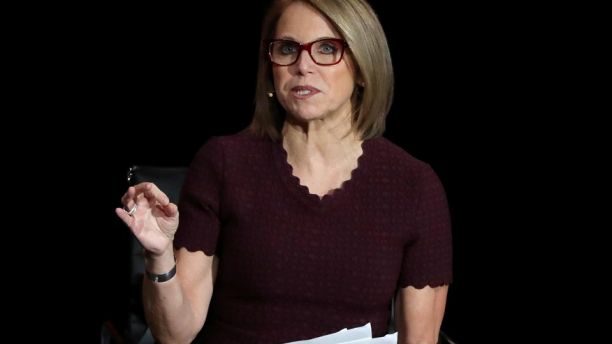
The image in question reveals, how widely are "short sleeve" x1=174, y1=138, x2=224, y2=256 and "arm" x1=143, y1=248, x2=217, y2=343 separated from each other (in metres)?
0.02

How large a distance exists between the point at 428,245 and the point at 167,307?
503mm

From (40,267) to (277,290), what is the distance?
91 centimetres

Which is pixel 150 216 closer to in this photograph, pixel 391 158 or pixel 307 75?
pixel 307 75

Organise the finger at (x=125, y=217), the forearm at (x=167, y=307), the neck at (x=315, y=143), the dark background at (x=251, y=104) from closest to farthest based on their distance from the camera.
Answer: the finger at (x=125, y=217), the forearm at (x=167, y=307), the neck at (x=315, y=143), the dark background at (x=251, y=104)

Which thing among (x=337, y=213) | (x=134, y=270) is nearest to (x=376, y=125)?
(x=337, y=213)

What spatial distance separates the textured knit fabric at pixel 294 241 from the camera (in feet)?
6.00

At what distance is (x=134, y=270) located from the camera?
199cm

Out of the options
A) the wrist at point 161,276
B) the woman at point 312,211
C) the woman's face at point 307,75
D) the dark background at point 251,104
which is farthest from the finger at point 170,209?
the dark background at point 251,104

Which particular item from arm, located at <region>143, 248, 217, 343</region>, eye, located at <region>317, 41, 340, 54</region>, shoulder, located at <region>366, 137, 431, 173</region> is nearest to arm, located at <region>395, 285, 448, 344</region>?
shoulder, located at <region>366, 137, 431, 173</region>

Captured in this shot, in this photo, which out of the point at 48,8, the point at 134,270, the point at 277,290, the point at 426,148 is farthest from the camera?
the point at 426,148

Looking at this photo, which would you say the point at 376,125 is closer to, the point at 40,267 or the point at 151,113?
the point at 151,113

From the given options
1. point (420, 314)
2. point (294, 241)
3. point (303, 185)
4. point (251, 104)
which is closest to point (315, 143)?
point (303, 185)

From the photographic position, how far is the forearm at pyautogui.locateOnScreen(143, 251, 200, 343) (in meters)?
1.65

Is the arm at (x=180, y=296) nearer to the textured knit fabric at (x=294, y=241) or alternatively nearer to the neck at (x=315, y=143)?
the textured knit fabric at (x=294, y=241)
